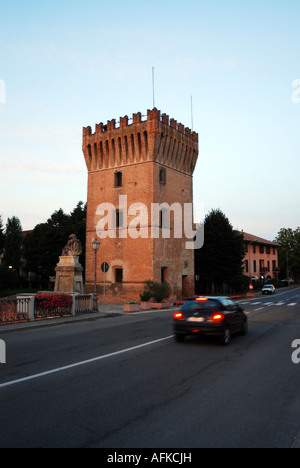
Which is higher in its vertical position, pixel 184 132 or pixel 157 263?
pixel 184 132

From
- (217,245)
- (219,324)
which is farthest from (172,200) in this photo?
(219,324)

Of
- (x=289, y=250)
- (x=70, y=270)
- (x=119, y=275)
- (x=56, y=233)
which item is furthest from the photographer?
(x=289, y=250)

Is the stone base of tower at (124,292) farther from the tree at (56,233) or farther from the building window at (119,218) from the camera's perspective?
the tree at (56,233)

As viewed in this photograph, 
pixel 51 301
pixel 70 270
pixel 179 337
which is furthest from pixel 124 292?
pixel 179 337

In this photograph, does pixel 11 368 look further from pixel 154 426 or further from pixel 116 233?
pixel 116 233

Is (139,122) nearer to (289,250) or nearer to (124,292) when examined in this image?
(124,292)

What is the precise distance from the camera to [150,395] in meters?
6.21

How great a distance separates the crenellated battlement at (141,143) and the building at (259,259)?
32928 millimetres

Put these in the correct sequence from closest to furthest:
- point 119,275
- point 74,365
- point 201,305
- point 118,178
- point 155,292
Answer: point 74,365, point 201,305, point 155,292, point 119,275, point 118,178

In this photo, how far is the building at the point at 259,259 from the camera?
231 ft

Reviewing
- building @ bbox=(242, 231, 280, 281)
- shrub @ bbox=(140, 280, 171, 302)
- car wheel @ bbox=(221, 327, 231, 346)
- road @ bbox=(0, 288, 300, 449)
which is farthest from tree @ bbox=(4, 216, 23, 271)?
car wheel @ bbox=(221, 327, 231, 346)

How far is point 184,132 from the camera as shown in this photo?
1542 inches

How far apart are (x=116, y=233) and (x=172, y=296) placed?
8.09 meters

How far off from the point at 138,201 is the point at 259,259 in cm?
4786
